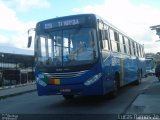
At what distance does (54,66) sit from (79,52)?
1.10 m

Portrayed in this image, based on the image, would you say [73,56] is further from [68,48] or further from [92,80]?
[92,80]

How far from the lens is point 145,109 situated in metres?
12.7

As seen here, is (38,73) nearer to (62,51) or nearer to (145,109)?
(62,51)

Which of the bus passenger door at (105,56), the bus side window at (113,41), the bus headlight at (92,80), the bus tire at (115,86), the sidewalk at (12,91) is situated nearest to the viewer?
the bus headlight at (92,80)

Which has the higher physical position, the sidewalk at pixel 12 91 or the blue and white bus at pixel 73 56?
the blue and white bus at pixel 73 56

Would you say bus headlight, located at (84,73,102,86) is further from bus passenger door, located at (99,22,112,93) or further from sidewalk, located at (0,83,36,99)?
sidewalk, located at (0,83,36,99)

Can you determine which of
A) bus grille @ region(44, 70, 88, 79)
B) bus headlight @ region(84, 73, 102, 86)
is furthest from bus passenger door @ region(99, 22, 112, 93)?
bus grille @ region(44, 70, 88, 79)

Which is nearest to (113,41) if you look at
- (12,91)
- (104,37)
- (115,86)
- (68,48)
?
(115,86)

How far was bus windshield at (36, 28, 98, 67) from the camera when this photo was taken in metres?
13.7

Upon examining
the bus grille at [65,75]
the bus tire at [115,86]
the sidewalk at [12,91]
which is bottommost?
the sidewalk at [12,91]

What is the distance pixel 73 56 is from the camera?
13.8 m

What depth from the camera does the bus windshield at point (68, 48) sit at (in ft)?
44.9

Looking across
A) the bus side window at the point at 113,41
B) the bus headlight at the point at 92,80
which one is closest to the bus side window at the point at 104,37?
the bus side window at the point at 113,41

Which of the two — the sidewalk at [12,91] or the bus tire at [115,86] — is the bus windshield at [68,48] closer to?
the bus tire at [115,86]
